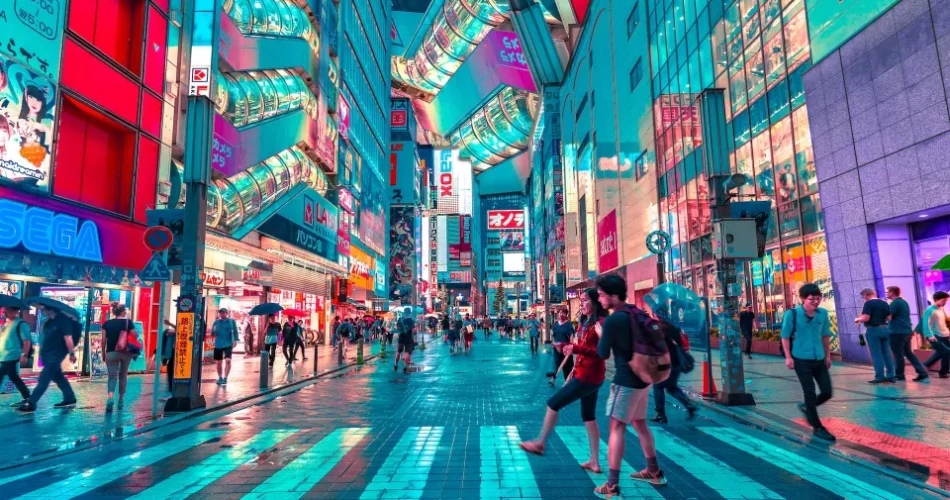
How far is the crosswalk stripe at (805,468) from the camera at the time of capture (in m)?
4.76

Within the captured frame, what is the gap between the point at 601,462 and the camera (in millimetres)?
5773

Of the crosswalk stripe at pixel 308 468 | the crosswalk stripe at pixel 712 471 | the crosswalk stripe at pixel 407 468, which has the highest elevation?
the crosswalk stripe at pixel 308 468

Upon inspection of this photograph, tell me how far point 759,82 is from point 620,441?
19.8 m

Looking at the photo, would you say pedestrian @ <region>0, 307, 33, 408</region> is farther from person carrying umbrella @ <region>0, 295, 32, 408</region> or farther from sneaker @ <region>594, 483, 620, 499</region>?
sneaker @ <region>594, 483, 620, 499</region>

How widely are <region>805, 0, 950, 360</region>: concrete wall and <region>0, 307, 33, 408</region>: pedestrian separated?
1826 centimetres

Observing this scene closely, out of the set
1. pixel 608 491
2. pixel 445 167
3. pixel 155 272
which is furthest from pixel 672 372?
pixel 445 167

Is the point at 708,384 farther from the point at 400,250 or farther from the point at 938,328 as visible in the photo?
the point at 400,250

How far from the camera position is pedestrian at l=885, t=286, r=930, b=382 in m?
10.8

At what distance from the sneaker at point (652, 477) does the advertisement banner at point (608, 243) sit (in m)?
34.9

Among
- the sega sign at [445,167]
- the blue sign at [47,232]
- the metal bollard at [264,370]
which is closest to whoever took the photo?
the blue sign at [47,232]

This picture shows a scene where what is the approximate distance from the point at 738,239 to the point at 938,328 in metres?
4.92

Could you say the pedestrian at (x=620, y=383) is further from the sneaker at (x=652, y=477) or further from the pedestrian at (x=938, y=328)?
the pedestrian at (x=938, y=328)

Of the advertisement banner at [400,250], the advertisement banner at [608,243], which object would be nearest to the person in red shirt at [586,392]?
the advertisement banner at [608,243]

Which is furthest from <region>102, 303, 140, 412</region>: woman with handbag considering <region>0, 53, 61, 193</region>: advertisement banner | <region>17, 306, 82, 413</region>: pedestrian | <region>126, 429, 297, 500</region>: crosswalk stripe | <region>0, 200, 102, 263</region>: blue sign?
<region>0, 53, 61, 193</region>: advertisement banner
